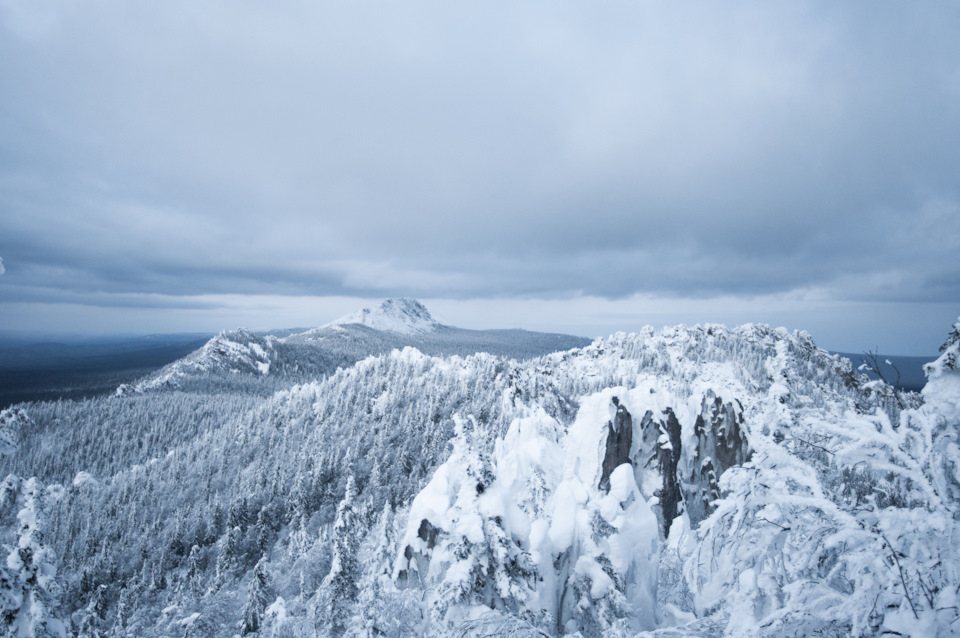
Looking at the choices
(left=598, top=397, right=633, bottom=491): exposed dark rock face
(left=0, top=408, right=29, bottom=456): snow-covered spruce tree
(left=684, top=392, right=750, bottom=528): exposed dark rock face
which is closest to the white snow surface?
(left=0, top=408, right=29, bottom=456): snow-covered spruce tree

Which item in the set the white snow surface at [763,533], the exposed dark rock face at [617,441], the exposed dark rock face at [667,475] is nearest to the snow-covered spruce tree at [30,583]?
the white snow surface at [763,533]

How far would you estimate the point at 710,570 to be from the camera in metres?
6.05

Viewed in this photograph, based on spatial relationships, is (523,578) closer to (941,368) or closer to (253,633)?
(941,368)

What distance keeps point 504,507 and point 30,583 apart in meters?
11.6

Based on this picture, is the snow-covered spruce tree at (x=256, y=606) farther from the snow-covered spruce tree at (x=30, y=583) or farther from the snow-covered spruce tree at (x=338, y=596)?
the snow-covered spruce tree at (x=30, y=583)

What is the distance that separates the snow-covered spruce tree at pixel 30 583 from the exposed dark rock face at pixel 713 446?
7185 cm

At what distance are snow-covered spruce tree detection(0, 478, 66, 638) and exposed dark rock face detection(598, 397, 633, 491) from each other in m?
43.1

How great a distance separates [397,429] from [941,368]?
101m

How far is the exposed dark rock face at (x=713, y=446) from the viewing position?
6194 centimetres

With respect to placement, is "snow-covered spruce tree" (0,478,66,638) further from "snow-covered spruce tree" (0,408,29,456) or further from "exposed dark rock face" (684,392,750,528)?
"exposed dark rock face" (684,392,750,528)

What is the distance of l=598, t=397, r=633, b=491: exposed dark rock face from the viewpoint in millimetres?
46594

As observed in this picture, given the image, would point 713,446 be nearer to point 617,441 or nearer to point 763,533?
point 617,441

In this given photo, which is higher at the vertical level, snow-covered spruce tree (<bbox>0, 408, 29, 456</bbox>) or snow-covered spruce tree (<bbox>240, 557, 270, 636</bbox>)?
snow-covered spruce tree (<bbox>0, 408, 29, 456</bbox>)

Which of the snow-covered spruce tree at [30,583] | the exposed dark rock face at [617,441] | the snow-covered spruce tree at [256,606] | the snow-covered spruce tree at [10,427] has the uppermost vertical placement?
the snow-covered spruce tree at [10,427]
